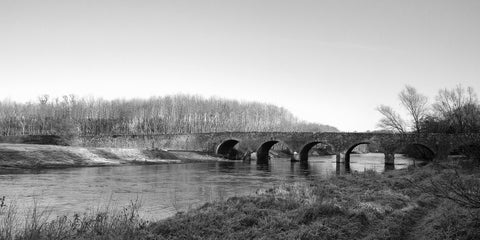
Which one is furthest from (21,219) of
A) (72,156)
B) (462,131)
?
(462,131)

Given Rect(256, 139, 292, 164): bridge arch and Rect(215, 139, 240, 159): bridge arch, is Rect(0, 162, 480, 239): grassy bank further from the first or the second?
Rect(215, 139, 240, 159): bridge arch

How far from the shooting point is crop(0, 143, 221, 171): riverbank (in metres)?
41.7

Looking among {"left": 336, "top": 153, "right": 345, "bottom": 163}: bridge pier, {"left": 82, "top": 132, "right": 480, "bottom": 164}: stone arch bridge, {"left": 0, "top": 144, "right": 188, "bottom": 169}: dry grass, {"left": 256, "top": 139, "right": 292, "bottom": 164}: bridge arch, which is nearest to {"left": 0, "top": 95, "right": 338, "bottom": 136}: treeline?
{"left": 82, "top": 132, "right": 480, "bottom": 164}: stone arch bridge

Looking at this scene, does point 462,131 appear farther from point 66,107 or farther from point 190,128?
point 66,107

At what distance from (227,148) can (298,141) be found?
615 inches

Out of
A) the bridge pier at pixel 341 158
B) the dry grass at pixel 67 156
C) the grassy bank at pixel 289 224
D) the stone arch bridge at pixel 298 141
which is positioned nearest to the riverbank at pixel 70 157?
the dry grass at pixel 67 156

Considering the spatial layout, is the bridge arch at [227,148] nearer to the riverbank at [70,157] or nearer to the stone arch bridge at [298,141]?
the stone arch bridge at [298,141]

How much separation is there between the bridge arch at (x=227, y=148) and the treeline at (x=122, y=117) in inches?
1414

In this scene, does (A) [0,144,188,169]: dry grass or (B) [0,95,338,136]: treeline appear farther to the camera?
(B) [0,95,338,136]: treeline

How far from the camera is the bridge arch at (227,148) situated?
75919mm

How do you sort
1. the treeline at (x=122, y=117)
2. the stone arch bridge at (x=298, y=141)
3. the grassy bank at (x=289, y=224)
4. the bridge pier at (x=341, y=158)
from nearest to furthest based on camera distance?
the grassy bank at (x=289, y=224), the stone arch bridge at (x=298, y=141), the bridge pier at (x=341, y=158), the treeline at (x=122, y=117)

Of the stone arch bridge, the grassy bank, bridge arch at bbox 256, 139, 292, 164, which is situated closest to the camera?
the grassy bank

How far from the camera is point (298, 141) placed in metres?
69.6

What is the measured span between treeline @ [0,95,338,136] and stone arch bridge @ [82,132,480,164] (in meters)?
30.6
